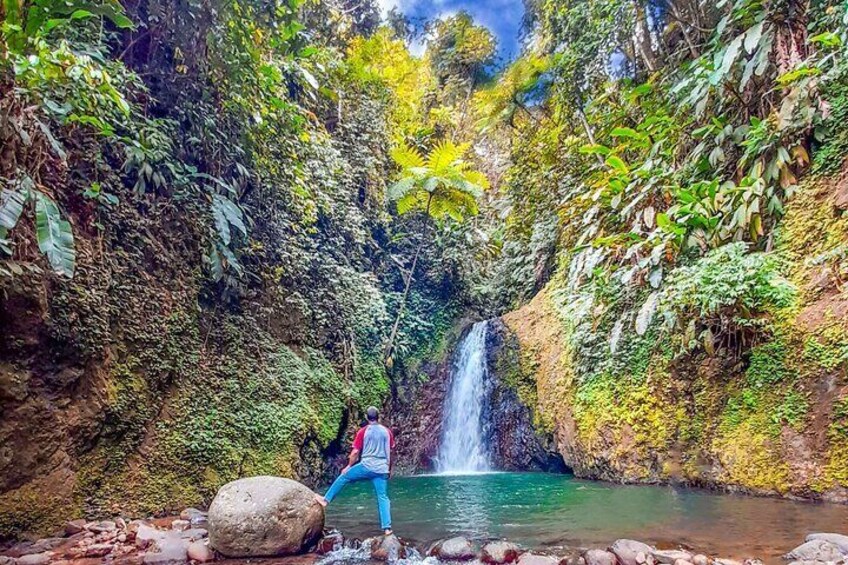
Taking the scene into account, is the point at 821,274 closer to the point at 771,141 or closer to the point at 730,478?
the point at 771,141

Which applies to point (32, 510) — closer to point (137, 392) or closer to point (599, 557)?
point (137, 392)

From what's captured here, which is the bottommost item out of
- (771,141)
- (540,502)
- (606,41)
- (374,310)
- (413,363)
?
(540,502)

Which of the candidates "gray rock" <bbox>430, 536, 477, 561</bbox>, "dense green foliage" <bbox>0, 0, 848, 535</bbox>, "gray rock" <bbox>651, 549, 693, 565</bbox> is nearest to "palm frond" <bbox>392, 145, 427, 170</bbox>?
"dense green foliage" <bbox>0, 0, 848, 535</bbox>

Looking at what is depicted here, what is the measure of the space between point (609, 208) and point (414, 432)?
6401 mm

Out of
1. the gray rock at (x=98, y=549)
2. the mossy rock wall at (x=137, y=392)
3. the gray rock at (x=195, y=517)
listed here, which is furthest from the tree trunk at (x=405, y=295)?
the gray rock at (x=98, y=549)

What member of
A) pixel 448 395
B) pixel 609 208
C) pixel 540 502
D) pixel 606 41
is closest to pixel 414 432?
pixel 448 395

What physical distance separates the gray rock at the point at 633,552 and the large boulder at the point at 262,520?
2.52 m

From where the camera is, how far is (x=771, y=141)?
6.26 meters

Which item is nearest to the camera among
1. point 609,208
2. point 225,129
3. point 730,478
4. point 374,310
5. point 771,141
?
point 730,478

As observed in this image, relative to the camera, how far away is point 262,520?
13.1 ft

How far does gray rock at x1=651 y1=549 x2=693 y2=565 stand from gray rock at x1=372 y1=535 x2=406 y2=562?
1.96m

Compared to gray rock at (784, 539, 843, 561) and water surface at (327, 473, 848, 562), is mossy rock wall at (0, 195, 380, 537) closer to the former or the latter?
water surface at (327, 473, 848, 562)

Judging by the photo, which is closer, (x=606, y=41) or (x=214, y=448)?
(x=214, y=448)

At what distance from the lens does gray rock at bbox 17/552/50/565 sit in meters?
Answer: 3.51
